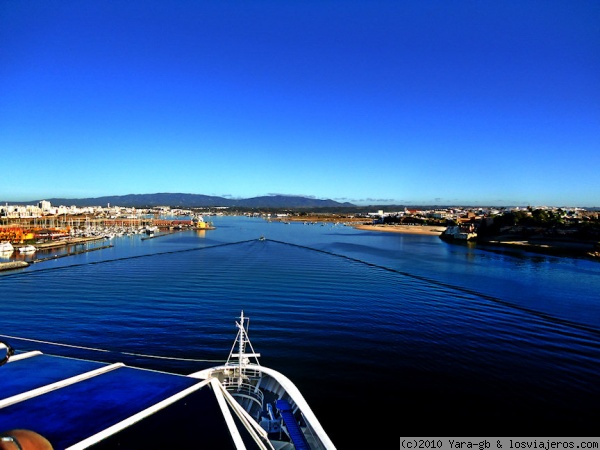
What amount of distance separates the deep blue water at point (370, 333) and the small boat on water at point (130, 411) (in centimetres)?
127

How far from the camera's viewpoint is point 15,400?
3.26 m

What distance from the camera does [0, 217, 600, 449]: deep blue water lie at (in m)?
5.92

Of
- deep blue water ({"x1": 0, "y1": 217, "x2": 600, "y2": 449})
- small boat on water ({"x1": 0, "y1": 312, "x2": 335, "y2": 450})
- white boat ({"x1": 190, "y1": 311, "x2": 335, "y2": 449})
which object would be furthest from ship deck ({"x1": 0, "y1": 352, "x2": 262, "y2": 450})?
deep blue water ({"x1": 0, "y1": 217, "x2": 600, "y2": 449})

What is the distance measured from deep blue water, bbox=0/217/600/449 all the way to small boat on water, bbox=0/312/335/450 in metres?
1.27

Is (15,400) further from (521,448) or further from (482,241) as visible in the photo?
(482,241)

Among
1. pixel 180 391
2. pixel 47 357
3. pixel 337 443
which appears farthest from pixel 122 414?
pixel 337 443

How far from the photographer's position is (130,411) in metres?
3.25

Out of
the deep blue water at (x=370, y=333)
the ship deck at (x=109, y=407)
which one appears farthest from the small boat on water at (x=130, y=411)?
the deep blue water at (x=370, y=333)

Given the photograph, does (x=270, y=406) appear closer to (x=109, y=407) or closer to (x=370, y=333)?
(x=109, y=407)

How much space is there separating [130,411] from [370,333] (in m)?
7.43

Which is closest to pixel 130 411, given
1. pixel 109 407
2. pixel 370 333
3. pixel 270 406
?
pixel 109 407

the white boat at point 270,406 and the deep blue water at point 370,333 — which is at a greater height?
the white boat at point 270,406

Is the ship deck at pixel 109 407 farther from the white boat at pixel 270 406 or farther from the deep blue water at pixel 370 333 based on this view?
the deep blue water at pixel 370 333

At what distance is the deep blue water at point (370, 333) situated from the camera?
5922 mm
